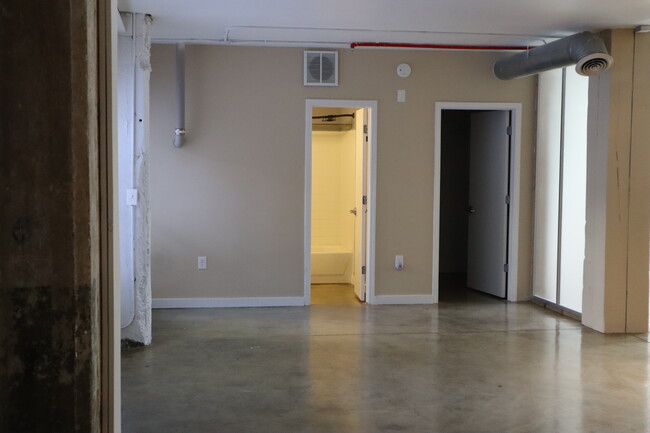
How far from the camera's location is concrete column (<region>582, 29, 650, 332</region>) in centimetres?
562

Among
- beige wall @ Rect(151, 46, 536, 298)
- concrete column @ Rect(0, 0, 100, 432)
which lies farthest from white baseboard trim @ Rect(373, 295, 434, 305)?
concrete column @ Rect(0, 0, 100, 432)

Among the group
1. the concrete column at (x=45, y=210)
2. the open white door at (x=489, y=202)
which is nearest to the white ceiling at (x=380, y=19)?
the open white door at (x=489, y=202)

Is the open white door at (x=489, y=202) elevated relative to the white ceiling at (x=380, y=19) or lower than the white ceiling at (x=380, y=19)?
lower

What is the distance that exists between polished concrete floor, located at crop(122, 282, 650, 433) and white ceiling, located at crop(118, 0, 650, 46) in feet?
8.46

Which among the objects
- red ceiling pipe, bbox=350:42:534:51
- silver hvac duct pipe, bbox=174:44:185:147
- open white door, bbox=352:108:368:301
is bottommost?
open white door, bbox=352:108:368:301

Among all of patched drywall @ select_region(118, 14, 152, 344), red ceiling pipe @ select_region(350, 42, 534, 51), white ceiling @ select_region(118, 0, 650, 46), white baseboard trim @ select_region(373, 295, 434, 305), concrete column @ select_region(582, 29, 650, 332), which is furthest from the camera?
white baseboard trim @ select_region(373, 295, 434, 305)

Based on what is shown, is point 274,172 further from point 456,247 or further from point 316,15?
point 456,247

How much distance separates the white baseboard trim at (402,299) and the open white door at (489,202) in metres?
0.89

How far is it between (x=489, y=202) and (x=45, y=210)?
6.17 meters

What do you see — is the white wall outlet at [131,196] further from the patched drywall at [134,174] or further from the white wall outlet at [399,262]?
Result: the white wall outlet at [399,262]

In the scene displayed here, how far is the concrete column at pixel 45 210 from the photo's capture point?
1947 mm

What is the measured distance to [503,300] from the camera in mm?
7203

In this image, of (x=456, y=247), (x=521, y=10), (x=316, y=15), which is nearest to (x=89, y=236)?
(x=316, y=15)

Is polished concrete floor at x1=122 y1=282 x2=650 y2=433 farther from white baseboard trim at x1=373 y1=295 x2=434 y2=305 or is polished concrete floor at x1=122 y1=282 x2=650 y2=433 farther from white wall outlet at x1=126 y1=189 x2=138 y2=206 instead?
white wall outlet at x1=126 y1=189 x2=138 y2=206
